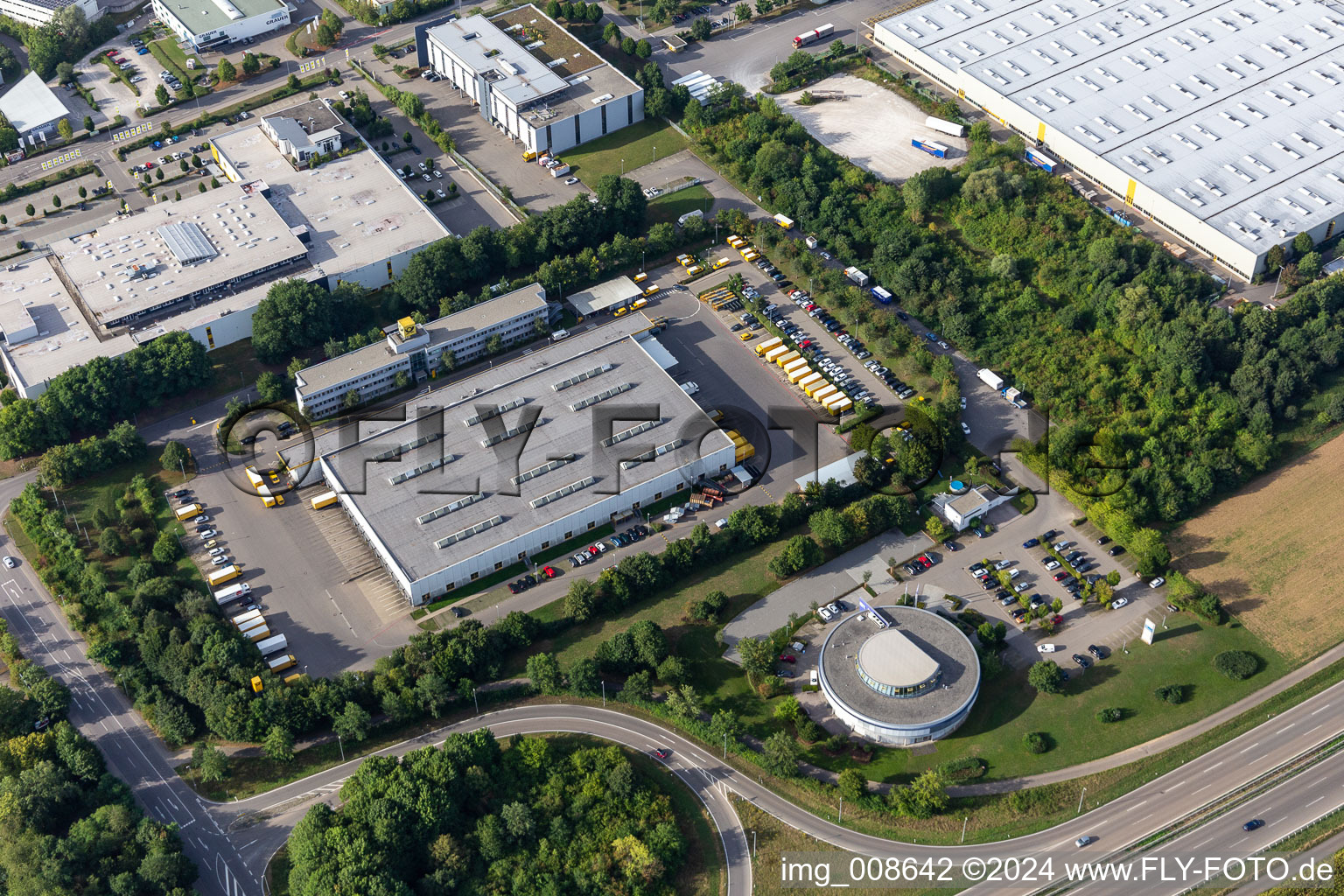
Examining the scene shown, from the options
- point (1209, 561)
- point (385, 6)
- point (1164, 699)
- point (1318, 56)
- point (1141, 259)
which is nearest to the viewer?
point (1164, 699)

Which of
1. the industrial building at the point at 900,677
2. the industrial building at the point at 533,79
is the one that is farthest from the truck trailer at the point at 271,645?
the industrial building at the point at 533,79

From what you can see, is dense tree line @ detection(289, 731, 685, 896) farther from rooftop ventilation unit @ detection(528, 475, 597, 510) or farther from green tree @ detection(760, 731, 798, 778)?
rooftop ventilation unit @ detection(528, 475, 597, 510)

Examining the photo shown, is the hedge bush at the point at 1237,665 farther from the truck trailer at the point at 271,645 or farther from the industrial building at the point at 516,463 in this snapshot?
the truck trailer at the point at 271,645

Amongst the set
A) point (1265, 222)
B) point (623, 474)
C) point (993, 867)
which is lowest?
point (993, 867)

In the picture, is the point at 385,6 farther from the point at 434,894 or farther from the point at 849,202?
the point at 434,894

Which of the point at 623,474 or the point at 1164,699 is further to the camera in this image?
the point at 623,474

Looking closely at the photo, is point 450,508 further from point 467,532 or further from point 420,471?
point 420,471

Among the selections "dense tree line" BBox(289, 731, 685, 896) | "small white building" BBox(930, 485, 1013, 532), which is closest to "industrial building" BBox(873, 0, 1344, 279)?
"small white building" BBox(930, 485, 1013, 532)

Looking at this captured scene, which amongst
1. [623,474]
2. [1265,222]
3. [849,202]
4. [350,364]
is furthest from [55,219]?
[1265,222]
